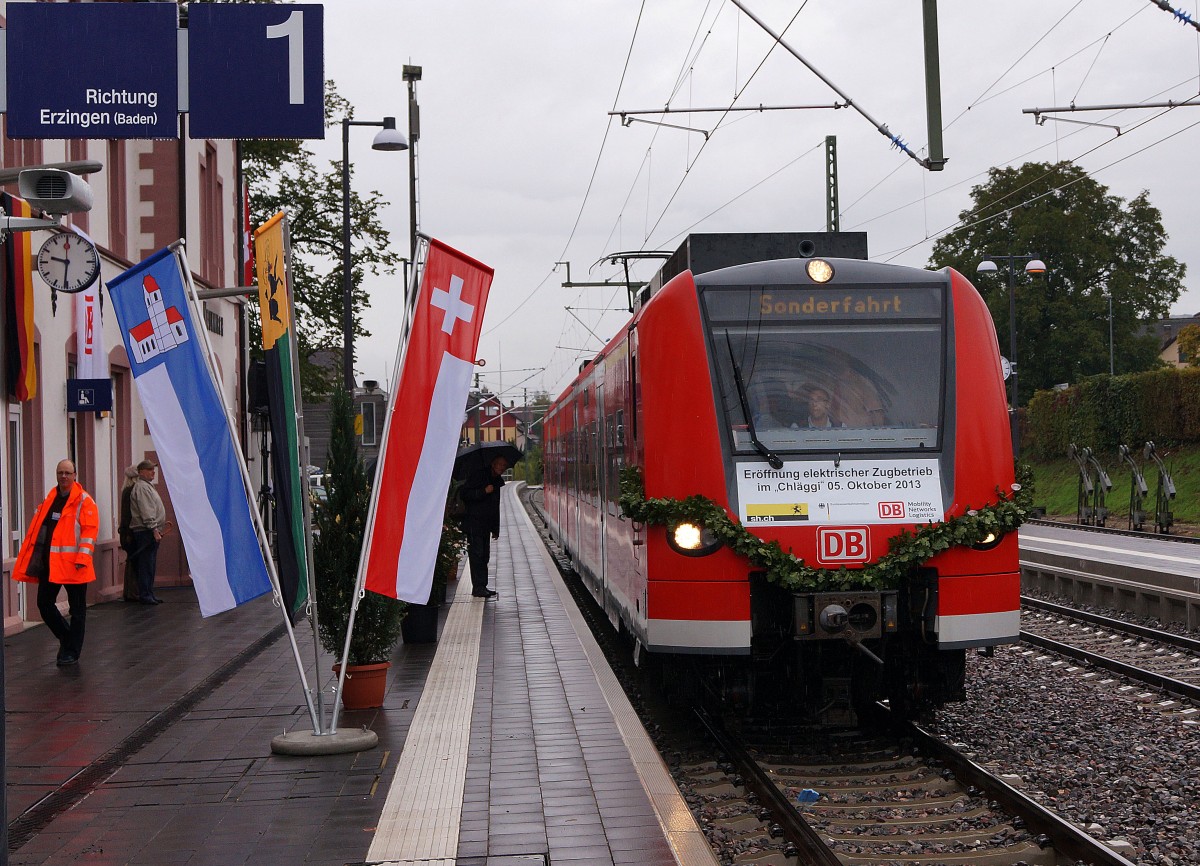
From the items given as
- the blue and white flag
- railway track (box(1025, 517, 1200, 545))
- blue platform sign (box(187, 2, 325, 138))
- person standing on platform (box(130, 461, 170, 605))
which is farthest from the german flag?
railway track (box(1025, 517, 1200, 545))

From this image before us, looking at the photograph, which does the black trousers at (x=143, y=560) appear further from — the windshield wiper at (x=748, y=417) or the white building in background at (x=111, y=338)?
the windshield wiper at (x=748, y=417)

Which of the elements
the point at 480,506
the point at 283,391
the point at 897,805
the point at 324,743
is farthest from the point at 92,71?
the point at 897,805

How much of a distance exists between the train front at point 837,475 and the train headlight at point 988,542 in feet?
0.09

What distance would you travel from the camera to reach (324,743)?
825cm

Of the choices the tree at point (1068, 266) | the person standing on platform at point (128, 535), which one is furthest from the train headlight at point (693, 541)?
the tree at point (1068, 266)

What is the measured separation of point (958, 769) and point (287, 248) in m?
4.69

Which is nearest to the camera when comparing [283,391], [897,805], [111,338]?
[897,805]

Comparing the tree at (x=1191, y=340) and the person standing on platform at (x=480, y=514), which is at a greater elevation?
the tree at (x=1191, y=340)

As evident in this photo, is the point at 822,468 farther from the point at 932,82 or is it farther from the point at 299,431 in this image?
the point at 932,82

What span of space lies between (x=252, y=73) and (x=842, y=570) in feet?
21.4

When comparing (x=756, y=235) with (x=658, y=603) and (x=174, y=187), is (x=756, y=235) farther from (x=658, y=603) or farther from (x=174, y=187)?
(x=174, y=187)

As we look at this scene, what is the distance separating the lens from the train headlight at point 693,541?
337 inches

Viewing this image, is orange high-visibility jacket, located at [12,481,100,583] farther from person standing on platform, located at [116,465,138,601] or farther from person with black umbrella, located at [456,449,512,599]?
person with black umbrella, located at [456,449,512,599]

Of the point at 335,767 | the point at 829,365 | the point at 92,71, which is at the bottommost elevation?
the point at 335,767
